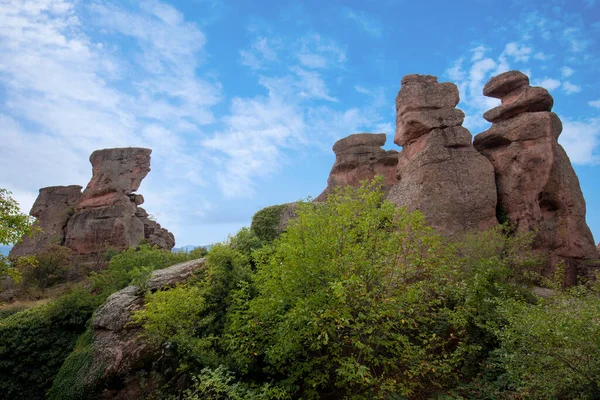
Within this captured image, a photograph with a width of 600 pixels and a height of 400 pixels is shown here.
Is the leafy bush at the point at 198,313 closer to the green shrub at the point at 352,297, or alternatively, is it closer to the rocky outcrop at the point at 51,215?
the green shrub at the point at 352,297

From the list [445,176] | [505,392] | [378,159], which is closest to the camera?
[505,392]

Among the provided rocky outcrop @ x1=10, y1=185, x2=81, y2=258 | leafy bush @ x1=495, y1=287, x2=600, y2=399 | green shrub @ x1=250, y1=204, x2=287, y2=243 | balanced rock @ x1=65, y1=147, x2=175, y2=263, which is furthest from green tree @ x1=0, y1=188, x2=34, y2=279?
rocky outcrop @ x1=10, y1=185, x2=81, y2=258

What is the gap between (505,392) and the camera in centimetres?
995

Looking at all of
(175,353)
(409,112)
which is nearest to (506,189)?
(409,112)

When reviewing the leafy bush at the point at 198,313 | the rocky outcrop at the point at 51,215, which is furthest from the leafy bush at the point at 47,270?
the leafy bush at the point at 198,313

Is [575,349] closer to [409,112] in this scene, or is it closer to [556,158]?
[556,158]

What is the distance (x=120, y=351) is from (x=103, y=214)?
31.7 metres

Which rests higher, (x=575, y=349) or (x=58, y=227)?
(x=58, y=227)

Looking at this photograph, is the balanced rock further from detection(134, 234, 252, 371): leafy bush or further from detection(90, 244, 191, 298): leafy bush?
detection(134, 234, 252, 371): leafy bush

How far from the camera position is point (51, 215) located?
4547 cm

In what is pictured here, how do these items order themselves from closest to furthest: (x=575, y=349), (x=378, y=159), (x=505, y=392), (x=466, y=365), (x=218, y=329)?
1. (x=575, y=349)
2. (x=505, y=392)
3. (x=466, y=365)
4. (x=218, y=329)
5. (x=378, y=159)

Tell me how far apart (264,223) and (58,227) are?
34.3m

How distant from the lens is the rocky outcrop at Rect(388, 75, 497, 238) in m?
19.8

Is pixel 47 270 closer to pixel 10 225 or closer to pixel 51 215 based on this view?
pixel 51 215
